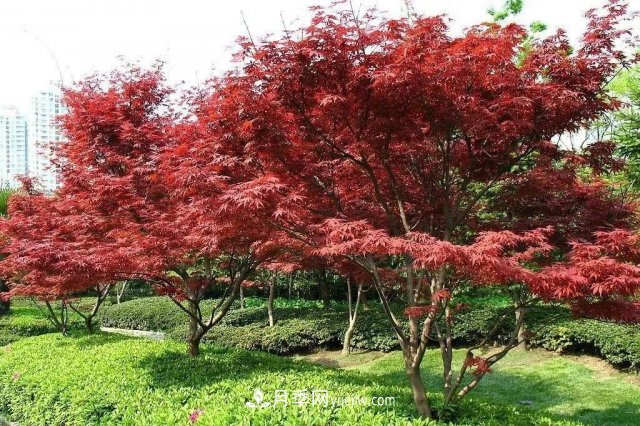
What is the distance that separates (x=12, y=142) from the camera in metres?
57.1

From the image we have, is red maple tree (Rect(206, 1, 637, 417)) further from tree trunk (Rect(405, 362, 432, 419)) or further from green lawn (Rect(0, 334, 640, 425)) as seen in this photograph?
green lawn (Rect(0, 334, 640, 425))

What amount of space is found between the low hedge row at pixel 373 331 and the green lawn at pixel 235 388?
1.41ft

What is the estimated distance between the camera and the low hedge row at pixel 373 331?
Result: 354 inches

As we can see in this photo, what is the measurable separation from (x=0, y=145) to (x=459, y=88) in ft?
209

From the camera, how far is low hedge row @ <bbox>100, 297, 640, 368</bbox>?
354 inches

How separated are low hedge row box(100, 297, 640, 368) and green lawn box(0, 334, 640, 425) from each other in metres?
0.43

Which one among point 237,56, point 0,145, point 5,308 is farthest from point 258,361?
point 0,145

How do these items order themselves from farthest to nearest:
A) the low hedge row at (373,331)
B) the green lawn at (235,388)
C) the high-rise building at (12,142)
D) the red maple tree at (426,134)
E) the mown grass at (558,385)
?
the high-rise building at (12,142) < the low hedge row at (373,331) < the mown grass at (558,385) < the green lawn at (235,388) < the red maple tree at (426,134)

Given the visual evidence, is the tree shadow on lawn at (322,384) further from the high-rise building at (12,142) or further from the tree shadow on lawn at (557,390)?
the high-rise building at (12,142)

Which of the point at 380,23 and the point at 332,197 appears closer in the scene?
the point at 380,23

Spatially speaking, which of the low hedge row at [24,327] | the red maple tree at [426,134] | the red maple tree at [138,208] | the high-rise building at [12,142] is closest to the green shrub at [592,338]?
the red maple tree at [426,134]

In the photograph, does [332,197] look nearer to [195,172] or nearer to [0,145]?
[195,172]

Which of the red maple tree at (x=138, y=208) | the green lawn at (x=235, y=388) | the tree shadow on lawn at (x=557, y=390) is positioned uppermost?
the red maple tree at (x=138, y=208)

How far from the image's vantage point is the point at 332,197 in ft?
17.4
